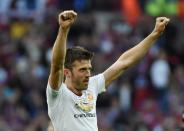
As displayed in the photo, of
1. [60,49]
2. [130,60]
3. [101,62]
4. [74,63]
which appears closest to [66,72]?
[74,63]

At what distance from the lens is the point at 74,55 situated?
9.70 metres

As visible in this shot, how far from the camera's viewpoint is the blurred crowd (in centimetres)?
1795

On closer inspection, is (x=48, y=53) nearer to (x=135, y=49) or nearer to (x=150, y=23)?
(x=150, y=23)

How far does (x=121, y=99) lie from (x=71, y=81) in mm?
8925

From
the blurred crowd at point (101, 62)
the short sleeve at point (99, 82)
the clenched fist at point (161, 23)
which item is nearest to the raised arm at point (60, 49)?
the short sleeve at point (99, 82)

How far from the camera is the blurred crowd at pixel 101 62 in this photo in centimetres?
1795

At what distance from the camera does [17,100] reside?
18.3m

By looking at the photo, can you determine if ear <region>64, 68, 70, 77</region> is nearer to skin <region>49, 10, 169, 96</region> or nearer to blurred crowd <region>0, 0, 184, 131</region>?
skin <region>49, 10, 169, 96</region>

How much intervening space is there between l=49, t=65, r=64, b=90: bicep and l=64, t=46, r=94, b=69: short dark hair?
31 centimetres

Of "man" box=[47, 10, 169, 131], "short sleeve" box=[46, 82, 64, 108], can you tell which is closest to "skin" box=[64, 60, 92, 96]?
"man" box=[47, 10, 169, 131]

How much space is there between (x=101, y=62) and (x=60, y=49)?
9.90 m

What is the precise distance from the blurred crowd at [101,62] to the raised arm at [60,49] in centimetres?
736

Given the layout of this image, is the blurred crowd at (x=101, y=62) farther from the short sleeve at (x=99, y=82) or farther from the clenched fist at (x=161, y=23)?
the clenched fist at (x=161, y=23)

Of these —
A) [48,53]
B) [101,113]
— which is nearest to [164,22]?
[101,113]
